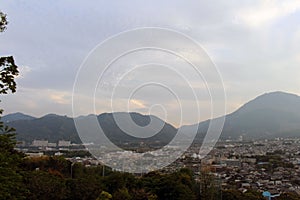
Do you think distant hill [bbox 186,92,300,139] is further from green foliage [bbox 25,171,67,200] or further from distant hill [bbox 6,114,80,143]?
green foliage [bbox 25,171,67,200]

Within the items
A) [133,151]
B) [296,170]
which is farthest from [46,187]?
[296,170]

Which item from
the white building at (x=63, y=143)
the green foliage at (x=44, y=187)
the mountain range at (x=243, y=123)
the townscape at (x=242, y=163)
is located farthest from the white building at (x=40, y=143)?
the green foliage at (x=44, y=187)

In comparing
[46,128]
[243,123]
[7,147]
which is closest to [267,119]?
[243,123]

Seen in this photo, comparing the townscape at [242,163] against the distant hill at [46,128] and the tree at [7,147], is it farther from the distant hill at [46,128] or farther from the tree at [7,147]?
the tree at [7,147]

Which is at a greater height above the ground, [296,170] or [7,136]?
[7,136]

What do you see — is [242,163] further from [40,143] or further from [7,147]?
[7,147]

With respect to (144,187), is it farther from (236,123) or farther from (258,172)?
(236,123)

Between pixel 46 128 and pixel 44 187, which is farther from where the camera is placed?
pixel 46 128

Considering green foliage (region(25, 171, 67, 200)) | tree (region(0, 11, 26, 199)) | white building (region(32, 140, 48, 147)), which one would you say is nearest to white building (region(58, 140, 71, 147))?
white building (region(32, 140, 48, 147))
